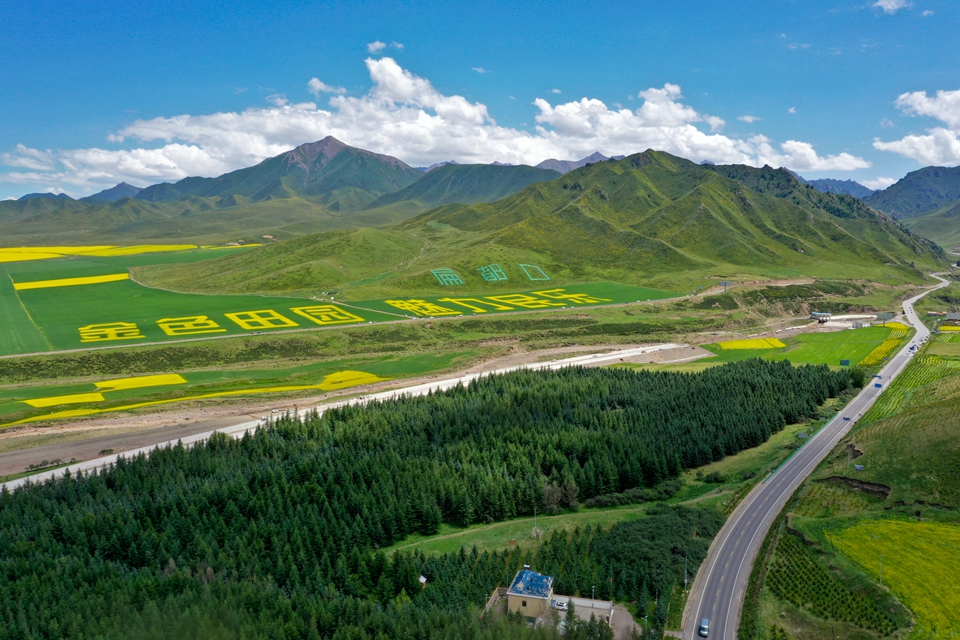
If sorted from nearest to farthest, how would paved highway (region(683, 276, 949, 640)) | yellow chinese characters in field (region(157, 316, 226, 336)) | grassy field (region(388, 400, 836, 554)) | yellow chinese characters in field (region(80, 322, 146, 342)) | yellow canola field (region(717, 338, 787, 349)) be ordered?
1. paved highway (region(683, 276, 949, 640))
2. grassy field (region(388, 400, 836, 554))
3. yellow chinese characters in field (region(80, 322, 146, 342))
4. yellow chinese characters in field (region(157, 316, 226, 336))
5. yellow canola field (region(717, 338, 787, 349))

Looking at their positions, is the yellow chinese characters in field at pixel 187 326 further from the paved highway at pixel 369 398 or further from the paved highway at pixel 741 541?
the paved highway at pixel 741 541

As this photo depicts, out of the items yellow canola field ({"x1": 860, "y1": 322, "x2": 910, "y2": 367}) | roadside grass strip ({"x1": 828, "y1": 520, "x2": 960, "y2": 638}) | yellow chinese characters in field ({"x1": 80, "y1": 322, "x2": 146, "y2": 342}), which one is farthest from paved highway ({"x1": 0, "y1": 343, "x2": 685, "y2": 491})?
yellow chinese characters in field ({"x1": 80, "y1": 322, "x2": 146, "y2": 342})

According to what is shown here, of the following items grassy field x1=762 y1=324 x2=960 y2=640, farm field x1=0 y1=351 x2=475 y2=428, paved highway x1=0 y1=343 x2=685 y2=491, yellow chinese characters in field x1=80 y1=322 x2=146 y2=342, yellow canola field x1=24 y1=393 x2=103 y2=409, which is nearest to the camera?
grassy field x1=762 y1=324 x2=960 y2=640

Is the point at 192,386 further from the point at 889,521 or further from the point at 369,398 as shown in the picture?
the point at 889,521

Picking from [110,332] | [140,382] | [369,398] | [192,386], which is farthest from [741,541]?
[110,332]

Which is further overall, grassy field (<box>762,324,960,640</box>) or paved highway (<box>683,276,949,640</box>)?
paved highway (<box>683,276,949,640</box>)

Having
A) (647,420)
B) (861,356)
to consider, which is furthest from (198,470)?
(861,356)

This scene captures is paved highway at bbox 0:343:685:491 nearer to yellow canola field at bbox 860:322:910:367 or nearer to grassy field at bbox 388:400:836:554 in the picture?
grassy field at bbox 388:400:836:554

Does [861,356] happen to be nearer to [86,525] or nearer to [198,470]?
[198,470]
